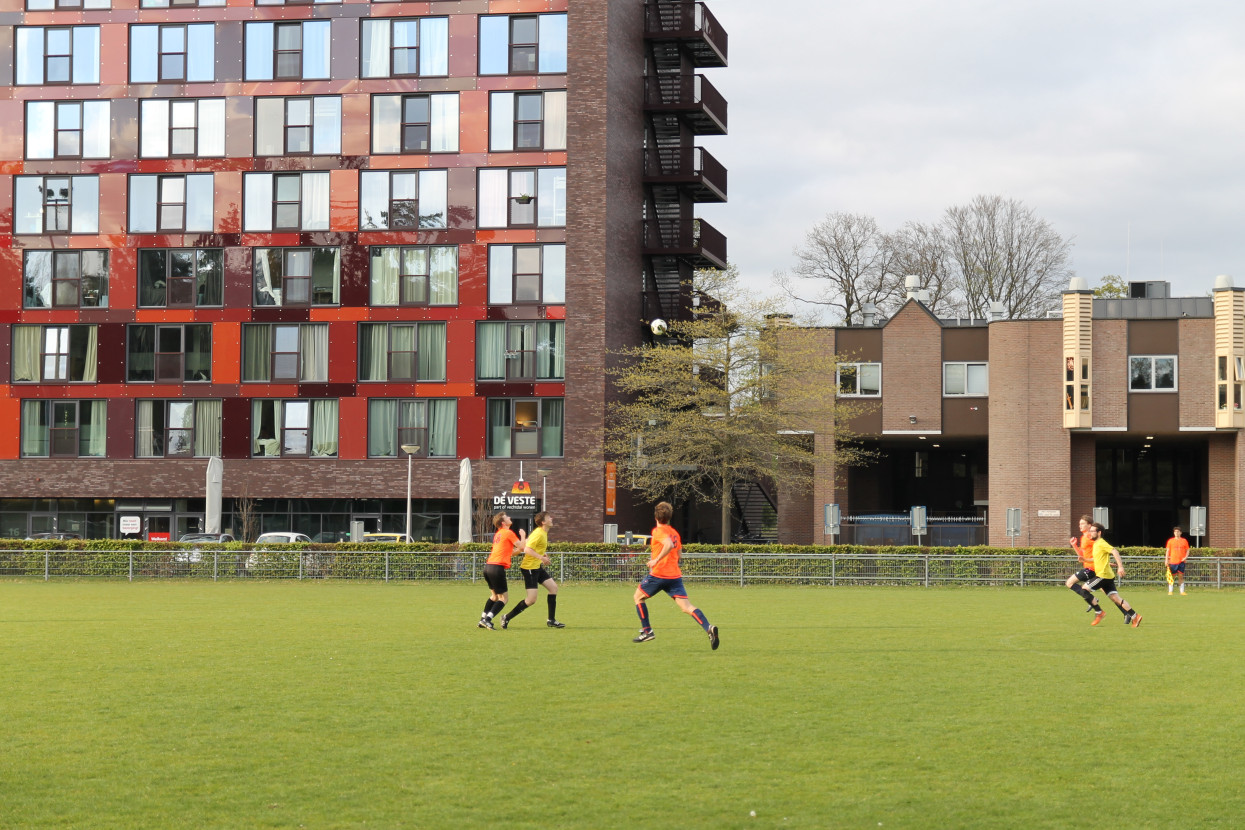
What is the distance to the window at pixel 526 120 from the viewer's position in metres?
52.6

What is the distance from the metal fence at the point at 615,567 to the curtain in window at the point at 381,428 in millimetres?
14122

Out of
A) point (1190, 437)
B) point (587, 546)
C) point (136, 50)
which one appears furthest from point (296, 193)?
point (1190, 437)

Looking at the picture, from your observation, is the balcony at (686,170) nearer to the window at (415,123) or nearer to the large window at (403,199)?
the window at (415,123)

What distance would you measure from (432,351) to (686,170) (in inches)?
511

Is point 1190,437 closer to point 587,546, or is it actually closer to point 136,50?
point 587,546

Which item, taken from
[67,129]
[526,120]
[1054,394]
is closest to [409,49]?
[526,120]

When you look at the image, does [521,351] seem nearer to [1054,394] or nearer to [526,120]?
[526,120]

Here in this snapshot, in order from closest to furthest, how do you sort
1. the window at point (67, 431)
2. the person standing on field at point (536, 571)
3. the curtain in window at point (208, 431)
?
the person standing on field at point (536, 571) < the curtain in window at point (208, 431) < the window at point (67, 431)

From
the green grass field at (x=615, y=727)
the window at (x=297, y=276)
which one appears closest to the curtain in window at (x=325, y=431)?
the window at (x=297, y=276)

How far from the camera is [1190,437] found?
2098 inches

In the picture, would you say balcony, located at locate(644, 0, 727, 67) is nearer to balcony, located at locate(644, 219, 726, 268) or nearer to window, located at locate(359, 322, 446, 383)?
balcony, located at locate(644, 219, 726, 268)

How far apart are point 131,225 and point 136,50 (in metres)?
6.60

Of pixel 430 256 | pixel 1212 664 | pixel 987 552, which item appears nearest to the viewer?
pixel 1212 664

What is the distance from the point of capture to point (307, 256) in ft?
175
